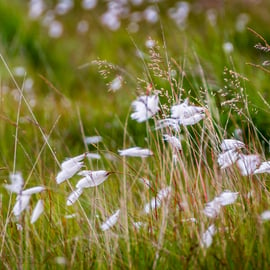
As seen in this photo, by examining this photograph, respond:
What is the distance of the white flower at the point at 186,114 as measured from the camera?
2430mm

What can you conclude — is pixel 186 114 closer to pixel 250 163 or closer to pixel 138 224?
pixel 250 163

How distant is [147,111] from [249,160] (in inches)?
15.5

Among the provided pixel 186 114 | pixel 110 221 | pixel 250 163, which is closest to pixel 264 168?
pixel 250 163

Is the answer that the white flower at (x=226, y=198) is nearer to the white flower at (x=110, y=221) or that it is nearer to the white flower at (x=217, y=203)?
the white flower at (x=217, y=203)

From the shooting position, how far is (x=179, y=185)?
244cm

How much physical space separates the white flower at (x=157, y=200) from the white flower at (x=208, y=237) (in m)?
0.19

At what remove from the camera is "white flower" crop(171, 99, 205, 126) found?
2.43 meters

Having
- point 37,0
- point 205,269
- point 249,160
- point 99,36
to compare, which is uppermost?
point 37,0

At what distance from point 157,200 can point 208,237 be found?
421mm

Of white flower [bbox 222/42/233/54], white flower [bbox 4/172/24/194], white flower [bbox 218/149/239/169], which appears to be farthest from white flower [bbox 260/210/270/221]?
white flower [bbox 222/42/233/54]

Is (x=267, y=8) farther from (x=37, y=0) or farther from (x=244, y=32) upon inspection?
(x=37, y=0)

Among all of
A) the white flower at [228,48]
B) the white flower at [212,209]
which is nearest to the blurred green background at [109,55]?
the white flower at [228,48]

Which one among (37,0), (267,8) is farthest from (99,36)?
(267,8)

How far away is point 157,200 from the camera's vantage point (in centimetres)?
262
